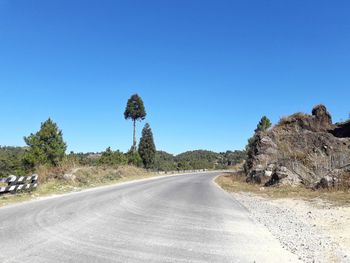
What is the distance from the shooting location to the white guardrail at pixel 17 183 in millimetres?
19484

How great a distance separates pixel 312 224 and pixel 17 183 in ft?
49.6

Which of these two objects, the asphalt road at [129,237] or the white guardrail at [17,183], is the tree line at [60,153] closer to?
the white guardrail at [17,183]

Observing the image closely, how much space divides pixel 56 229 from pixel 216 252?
12.6ft

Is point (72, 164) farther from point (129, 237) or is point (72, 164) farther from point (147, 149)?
point (147, 149)

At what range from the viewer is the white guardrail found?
1948 centimetres

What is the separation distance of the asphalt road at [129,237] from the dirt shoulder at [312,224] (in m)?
0.46

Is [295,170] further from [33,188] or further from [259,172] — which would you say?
[33,188]

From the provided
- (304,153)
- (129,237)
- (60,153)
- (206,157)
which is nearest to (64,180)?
(304,153)

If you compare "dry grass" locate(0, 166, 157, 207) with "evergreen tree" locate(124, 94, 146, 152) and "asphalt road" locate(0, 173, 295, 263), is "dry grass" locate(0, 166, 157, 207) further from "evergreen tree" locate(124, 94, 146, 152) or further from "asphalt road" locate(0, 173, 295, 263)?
A: "evergreen tree" locate(124, 94, 146, 152)

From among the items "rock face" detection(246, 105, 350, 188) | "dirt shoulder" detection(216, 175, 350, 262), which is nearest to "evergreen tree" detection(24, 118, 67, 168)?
"rock face" detection(246, 105, 350, 188)

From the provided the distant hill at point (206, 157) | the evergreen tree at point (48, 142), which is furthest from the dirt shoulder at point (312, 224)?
the distant hill at point (206, 157)

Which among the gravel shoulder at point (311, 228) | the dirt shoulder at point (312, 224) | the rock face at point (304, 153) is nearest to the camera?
the gravel shoulder at point (311, 228)

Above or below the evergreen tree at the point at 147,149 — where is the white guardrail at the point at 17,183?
below

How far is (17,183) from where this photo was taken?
2100cm
